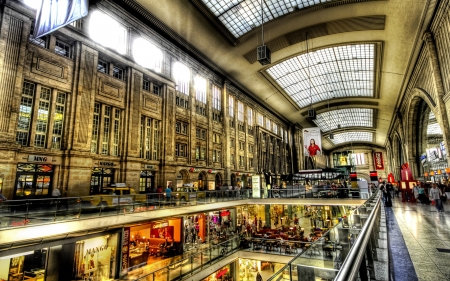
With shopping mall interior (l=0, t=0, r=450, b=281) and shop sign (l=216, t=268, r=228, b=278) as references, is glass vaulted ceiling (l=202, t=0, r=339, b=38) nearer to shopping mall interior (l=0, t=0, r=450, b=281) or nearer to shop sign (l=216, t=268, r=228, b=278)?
shopping mall interior (l=0, t=0, r=450, b=281)

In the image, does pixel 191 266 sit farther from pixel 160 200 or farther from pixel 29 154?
pixel 29 154

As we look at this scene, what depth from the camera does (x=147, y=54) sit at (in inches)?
834

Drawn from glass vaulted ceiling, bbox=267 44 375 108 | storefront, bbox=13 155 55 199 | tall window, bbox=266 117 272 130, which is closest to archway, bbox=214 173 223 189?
glass vaulted ceiling, bbox=267 44 375 108

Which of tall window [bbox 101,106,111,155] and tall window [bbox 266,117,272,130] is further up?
tall window [bbox 266,117,272,130]

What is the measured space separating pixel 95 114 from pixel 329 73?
3057cm

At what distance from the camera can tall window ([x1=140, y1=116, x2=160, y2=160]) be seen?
1997 cm

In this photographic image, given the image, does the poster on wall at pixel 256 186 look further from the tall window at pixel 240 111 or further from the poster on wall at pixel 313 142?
the tall window at pixel 240 111

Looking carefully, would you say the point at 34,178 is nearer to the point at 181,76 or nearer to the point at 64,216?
the point at 64,216

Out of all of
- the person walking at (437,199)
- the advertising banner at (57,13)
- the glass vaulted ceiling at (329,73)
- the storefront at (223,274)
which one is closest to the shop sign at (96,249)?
the storefront at (223,274)

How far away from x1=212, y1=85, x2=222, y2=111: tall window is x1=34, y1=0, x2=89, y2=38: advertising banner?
70.7 ft

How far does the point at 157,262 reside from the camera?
1463cm

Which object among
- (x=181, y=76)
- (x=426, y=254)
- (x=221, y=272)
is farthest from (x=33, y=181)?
(x=426, y=254)

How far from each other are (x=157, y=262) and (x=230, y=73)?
23.3 meters

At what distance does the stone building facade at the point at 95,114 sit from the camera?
12781 millimetres
